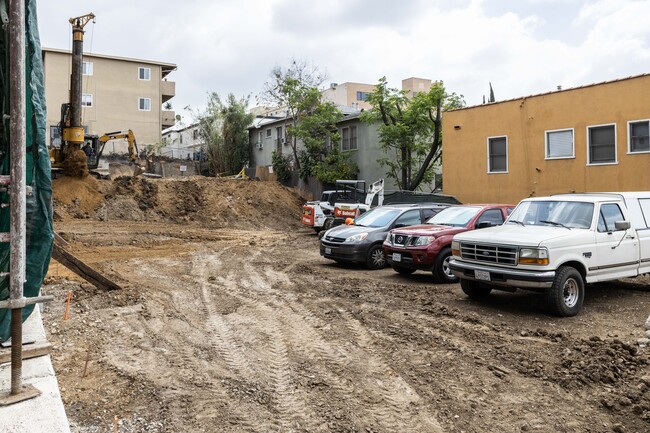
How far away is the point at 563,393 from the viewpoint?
536 centimetres

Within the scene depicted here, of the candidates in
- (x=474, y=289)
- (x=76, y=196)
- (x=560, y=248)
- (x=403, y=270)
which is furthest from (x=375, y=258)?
(x=76, y=196)

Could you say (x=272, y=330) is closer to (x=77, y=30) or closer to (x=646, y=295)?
(x=646, y=295)

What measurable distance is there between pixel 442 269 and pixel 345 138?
2440 centimetres

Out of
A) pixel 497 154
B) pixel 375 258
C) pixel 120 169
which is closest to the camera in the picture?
pixel 375 258

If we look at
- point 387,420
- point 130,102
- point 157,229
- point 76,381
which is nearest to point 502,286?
point 387,420

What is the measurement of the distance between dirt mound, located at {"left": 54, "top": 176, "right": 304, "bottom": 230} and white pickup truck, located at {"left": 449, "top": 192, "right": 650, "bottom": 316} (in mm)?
19852

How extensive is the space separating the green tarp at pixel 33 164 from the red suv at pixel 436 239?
894 centimetres

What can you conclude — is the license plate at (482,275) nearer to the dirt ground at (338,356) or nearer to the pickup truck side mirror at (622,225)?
the dirt ground at (338,356)

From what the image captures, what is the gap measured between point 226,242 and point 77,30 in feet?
38.7

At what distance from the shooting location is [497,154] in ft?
75.6

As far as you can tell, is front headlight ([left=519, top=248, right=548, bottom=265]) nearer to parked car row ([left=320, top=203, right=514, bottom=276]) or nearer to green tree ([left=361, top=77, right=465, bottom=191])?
parked car row ([left=320, top=203, right=514, bottom=276])

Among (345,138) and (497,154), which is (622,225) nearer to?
(497,154)

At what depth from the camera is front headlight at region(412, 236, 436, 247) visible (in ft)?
39.1

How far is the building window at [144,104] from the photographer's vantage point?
154 ft
